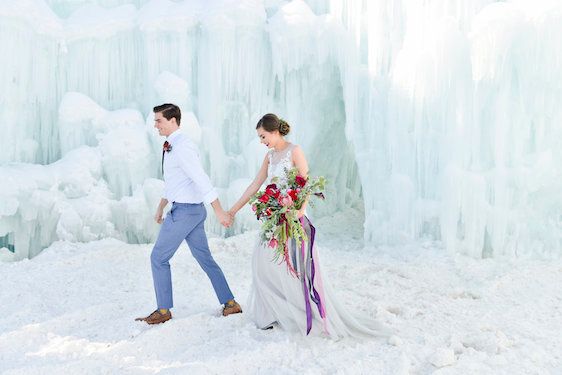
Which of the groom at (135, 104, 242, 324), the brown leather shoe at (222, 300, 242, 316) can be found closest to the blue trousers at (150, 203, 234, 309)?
the groom at (135, 104, 242, 324)

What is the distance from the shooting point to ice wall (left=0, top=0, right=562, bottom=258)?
20.7 ft

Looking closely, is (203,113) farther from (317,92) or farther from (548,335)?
(548,335)

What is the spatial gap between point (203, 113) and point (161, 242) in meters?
3.63

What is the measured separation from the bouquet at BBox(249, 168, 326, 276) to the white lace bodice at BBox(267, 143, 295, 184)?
8 centimetres

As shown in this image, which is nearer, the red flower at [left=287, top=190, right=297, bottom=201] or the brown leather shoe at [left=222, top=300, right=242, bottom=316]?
the red flower at [left=287, top=190, right=297, bottom=201]

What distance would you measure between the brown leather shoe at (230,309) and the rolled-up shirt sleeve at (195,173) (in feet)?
2.68

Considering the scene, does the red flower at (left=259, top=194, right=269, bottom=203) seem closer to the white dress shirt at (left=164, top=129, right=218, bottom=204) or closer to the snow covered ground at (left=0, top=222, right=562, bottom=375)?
the white dress shirt at (left=164, top=129, right=218, bottom=204)

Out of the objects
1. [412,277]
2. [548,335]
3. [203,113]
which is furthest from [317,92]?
[548,335]

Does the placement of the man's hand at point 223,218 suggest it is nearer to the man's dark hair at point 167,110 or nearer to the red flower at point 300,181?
the red flower at point 300,181

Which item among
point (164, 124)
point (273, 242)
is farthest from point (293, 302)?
point (164, 124)

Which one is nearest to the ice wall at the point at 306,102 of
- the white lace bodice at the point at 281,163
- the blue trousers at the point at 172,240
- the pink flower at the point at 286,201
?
the blue trousers at the point at 172,240

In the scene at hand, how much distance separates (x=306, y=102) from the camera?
7648 millimetres

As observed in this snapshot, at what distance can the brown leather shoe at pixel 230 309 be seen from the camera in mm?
4262

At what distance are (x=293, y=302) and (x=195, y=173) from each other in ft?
3.64
